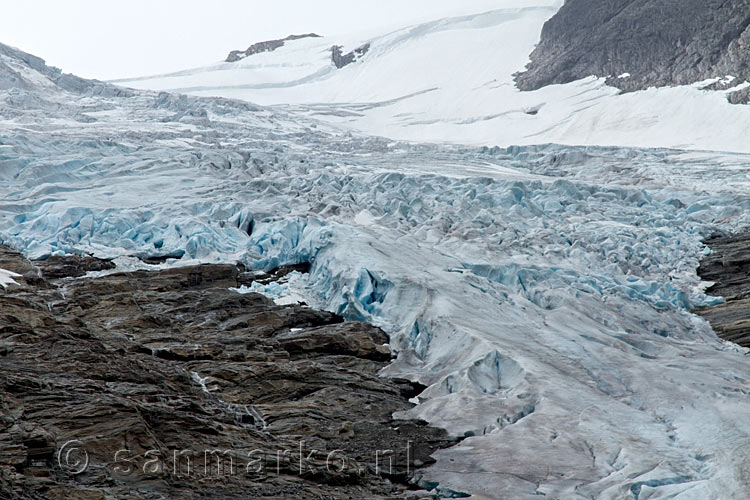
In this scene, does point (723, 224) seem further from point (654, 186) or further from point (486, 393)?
point (486, 393)

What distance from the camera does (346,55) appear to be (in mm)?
57438

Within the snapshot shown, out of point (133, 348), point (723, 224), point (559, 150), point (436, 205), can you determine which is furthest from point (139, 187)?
point (559, 150)

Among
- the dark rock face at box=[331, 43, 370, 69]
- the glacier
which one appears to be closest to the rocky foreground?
the glacier

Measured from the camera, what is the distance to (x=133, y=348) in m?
8.41

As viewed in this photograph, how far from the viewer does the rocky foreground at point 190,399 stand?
527 cm

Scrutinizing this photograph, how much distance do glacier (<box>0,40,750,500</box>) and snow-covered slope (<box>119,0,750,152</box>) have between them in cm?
815

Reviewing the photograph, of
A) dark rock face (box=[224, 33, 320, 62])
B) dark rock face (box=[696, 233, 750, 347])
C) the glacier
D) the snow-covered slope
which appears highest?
dark rock face (box=[224, 33, 320, 62])

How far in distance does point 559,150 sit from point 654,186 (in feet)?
20.4

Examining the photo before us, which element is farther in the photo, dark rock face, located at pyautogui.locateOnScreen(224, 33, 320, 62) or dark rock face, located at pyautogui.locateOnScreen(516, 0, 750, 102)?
dark rock face, located at pyautogui.locateOnScreen(224, 33, 320, 62)

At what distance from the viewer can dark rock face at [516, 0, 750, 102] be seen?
38.2 metres
